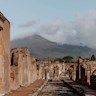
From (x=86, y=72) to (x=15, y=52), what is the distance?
12.2 metres

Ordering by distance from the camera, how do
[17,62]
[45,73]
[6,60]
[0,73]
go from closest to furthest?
[0,73] → [6,60] → [17,62] → [45,73]

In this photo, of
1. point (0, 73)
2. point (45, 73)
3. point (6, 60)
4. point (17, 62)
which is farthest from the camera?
point (45, 73)

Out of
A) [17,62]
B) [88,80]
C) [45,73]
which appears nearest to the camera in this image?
[17,62]

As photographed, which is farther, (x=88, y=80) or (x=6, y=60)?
(x=88, y=80)

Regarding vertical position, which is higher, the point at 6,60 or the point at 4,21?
the point at 4,21

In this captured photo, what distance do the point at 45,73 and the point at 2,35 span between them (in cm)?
6302

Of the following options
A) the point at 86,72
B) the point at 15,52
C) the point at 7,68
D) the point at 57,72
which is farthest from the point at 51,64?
the point at 7,68

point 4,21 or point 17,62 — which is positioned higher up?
point 4,21

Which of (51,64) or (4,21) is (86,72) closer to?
(4,21)

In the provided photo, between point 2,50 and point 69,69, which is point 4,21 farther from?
point 69,69

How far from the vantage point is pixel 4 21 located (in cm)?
2127

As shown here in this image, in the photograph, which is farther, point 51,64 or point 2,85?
point 51,64

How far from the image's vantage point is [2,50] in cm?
2095

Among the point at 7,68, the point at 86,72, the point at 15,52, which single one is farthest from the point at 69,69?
the point at 7,68
